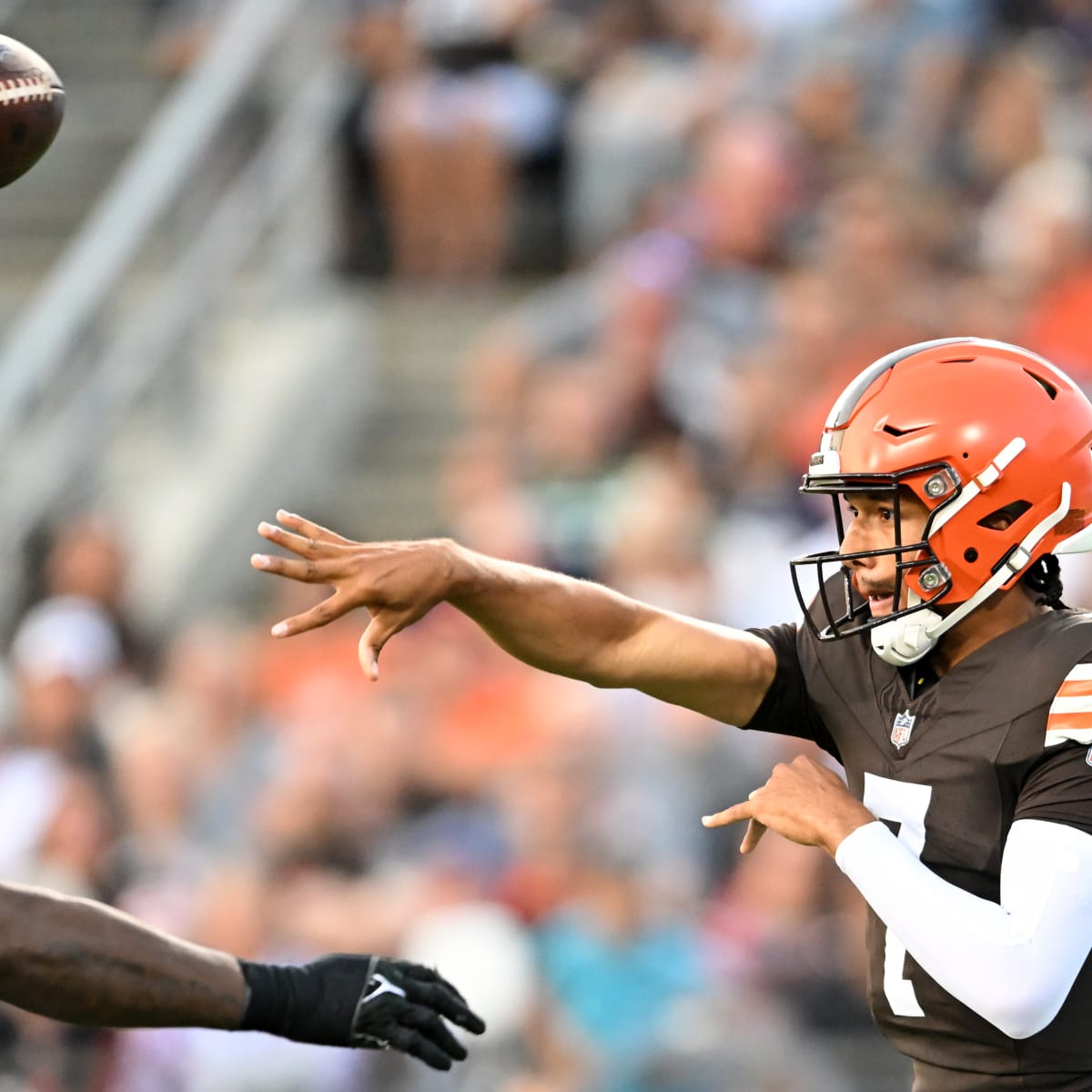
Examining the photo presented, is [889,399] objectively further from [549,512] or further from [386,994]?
[549,512]

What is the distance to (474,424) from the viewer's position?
8.09 m

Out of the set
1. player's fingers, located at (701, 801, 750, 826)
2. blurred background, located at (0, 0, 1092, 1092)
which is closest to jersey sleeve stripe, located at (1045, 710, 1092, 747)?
player's fingers, located at (701, 801, 750, 826)

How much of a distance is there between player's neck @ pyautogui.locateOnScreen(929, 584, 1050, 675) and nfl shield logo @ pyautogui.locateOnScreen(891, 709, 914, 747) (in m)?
0.09

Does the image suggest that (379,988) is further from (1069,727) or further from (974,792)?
(1069,727)

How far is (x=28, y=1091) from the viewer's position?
6.09 metres

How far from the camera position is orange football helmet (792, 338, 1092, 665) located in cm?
289

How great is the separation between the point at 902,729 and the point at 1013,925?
1.25 feet

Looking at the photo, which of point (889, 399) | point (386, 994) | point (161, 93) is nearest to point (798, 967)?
point (386, 994)

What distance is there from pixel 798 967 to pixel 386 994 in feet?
8.42

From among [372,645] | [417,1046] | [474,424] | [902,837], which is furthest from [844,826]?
[474,424]

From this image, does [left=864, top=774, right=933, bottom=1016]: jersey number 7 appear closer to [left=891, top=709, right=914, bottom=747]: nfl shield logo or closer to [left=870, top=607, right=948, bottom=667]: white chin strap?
[left=891, top=709, right=914, bottom=747]: nfl shield logo

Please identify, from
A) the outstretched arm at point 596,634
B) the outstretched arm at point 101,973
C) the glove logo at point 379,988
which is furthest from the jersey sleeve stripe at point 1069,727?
the outstretched arm at point 101,973

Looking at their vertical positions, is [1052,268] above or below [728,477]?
above

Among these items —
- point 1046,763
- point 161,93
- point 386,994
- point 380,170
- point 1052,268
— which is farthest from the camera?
point 161,93
